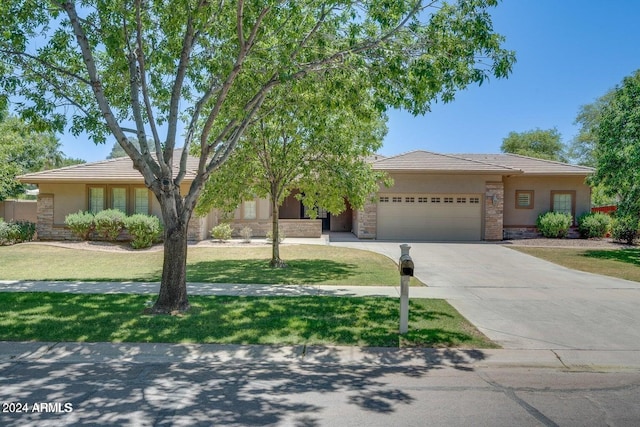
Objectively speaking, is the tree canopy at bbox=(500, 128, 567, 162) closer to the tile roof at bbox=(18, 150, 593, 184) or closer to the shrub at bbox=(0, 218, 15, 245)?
the tile roof at bbox=(18, 150, 593, 184)

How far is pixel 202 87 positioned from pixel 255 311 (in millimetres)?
5457

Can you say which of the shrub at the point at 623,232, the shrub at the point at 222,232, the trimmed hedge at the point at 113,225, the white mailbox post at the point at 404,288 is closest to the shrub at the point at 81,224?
the trimmed hedge at the point at 113,225

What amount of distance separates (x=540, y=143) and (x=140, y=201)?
41978 millimetres

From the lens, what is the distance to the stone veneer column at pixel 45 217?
860 inches

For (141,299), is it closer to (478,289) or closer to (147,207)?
(478,289)

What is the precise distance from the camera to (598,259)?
664 inches

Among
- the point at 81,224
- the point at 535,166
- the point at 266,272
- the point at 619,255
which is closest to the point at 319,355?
the point at 266,272

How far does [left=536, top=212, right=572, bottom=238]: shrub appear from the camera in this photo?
915 inches

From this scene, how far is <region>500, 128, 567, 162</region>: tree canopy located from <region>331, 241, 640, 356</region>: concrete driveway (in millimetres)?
34830

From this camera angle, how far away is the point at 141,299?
9180 mm

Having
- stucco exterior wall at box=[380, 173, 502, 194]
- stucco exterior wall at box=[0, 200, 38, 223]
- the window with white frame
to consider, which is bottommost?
stucco exterior wall at box=[0, 200, 38, 223]

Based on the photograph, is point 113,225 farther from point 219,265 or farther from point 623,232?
point 623,232

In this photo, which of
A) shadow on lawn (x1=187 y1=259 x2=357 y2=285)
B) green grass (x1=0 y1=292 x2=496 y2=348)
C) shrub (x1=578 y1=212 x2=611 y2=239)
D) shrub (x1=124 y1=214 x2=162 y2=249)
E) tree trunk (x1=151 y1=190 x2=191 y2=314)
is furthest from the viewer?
shrub (x1=578 y1=212 x2=611 y2=239)

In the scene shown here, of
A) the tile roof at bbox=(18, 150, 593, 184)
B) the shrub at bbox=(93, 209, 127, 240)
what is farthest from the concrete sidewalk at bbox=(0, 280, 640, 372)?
the tile roof at bbox=(18, 150, 593, 184)
